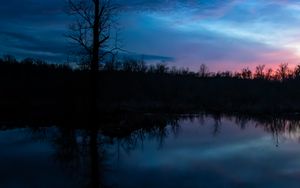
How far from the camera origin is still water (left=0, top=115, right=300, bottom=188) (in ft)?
38.0

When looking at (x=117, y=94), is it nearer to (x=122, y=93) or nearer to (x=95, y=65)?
(x=122, y=93)

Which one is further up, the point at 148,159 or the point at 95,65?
the point at 95,65

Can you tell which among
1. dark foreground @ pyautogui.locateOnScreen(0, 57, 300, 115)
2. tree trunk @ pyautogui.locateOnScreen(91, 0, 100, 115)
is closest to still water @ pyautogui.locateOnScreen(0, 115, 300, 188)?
tree trunk @ pyautogui.locateOnScreen(91, 0, 100, 115)

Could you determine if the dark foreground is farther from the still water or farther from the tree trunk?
the still water

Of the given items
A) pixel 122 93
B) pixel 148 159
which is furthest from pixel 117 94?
pixel 148 159

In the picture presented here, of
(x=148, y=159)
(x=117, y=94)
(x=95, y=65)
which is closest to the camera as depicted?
(x=148, y=159)

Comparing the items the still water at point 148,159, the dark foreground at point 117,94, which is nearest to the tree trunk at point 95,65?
the dark foreground at point 117,94

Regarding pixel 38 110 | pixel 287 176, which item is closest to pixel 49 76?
pixel 38 110

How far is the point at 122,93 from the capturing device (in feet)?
202

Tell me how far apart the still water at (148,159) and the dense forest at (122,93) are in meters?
7.91

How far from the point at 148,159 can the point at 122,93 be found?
4661 centimetres

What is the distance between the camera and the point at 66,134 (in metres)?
20.8

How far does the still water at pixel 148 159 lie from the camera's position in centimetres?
1157

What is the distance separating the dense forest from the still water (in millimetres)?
7912
